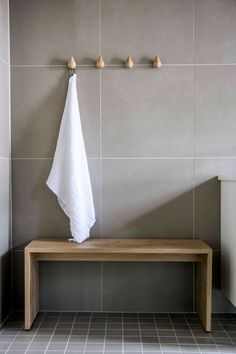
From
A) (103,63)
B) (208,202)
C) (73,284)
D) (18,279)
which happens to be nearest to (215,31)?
(103,63)

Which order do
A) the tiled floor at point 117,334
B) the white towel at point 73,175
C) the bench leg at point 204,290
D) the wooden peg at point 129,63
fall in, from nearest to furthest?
the tiled floor at point 117,334 → the bench leg at point 204,290 → the white towel at point 73,175 → the wooden peg at point 129,63

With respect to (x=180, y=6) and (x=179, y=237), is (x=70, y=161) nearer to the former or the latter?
(x=179, y=237)

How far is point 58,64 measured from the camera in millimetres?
2037

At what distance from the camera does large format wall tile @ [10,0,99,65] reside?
2.03m

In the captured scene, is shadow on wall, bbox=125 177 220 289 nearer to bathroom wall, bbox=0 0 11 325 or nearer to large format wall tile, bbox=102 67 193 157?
large format wall tile, bbox=102 67 193 157

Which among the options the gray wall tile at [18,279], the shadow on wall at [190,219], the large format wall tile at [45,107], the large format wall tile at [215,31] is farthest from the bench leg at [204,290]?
the large format wall tile at [215,31]

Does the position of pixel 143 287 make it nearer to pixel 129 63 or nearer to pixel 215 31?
pixel 129 63

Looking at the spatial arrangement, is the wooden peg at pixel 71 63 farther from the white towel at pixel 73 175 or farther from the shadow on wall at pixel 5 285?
the shadow on wall at pixel 5 285

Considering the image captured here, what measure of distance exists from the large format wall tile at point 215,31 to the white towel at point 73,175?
0.76m

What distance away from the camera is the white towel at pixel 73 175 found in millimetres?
1899

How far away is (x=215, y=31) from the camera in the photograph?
2029 mm

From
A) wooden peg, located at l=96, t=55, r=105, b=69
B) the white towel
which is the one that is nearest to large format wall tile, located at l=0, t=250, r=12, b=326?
the white towel

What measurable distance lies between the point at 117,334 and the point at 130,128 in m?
1.10

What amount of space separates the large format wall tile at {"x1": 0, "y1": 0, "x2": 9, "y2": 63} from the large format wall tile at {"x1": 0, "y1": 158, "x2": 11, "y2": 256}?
1.94 ft
